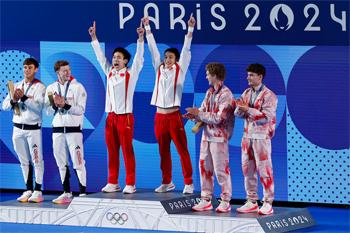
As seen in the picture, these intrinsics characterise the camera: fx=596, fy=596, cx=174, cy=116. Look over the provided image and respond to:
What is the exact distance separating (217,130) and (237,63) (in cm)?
204

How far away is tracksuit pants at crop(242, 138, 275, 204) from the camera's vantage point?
7.09m

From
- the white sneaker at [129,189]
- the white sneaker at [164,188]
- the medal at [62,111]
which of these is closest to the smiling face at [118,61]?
the medal at [62,111]

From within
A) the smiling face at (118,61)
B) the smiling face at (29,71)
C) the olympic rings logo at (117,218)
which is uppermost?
the smiling face at (118,61)

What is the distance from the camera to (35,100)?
8.14 meters

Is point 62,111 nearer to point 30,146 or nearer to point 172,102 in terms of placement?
point 30,146

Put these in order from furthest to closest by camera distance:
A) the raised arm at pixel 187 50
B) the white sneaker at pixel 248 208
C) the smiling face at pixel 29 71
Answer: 1. the smiling face at pixel 29 71
2. the raised arm at pixel 187 50
3. the white sneaker at pixel 248 208

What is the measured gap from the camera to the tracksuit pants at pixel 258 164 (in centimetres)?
709

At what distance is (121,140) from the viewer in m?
7.97

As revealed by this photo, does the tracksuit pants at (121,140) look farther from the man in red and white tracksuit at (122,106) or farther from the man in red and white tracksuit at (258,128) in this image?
the man in red and white tracksuit at (258,128)

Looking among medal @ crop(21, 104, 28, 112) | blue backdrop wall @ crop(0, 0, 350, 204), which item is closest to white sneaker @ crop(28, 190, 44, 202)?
medal @ crop(21, 104, 28, 112)

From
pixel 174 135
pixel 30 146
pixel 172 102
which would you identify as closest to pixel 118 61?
pixel 172 102

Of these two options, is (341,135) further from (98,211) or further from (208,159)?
(98,211)

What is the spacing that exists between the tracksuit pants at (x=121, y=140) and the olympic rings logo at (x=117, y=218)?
583 millimetres

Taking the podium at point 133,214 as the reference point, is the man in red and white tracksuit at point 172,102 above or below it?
above
